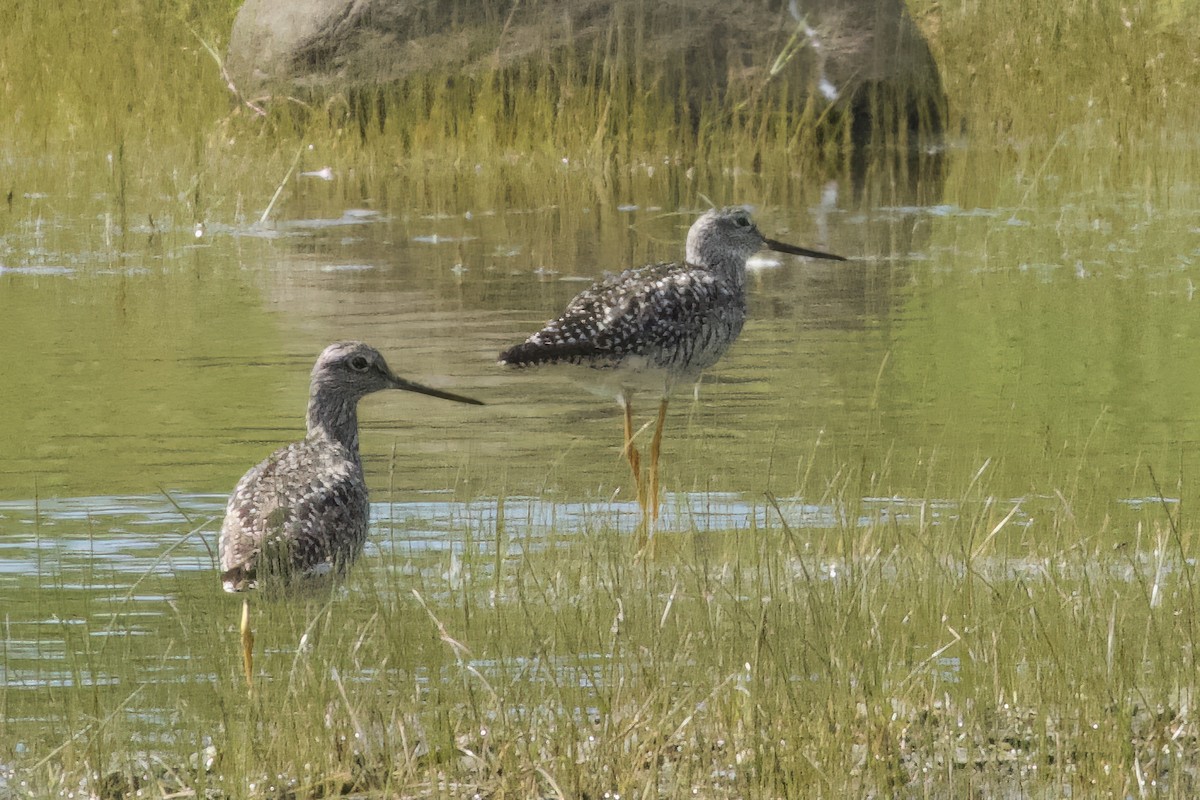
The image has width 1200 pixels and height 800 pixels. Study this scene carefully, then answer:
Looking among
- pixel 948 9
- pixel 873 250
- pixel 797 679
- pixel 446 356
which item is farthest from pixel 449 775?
pixel 948 9

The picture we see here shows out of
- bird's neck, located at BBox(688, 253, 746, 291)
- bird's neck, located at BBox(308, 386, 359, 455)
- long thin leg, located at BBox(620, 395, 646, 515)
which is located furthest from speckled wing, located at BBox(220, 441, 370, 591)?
bird's neck, located at BBox(688, 253, 746, 291)

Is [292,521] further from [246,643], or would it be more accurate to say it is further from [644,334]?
[644,334]

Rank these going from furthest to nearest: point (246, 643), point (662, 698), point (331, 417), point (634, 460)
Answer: point (634, 460) → point (331, 417) → point (246, 643) → point (662, 698)

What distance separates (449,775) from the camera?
457 centimetres

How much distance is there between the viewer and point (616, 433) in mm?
9172

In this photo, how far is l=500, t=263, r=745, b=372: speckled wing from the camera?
7926mm

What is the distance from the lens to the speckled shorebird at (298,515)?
17.8 feet

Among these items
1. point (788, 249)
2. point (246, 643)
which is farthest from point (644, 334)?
point (246, 643)

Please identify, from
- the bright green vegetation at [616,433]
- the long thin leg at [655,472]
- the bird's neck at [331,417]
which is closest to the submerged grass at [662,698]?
the bright green vegetation at [616,433]

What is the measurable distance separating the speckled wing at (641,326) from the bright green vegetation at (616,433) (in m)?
0.34

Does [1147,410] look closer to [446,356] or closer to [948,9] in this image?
[446,356]

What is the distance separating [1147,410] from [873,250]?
5112mm

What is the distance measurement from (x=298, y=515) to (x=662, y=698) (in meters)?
1.34

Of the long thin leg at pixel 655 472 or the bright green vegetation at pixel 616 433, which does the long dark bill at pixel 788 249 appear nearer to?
the bright green vegetation at pixel 616 433
